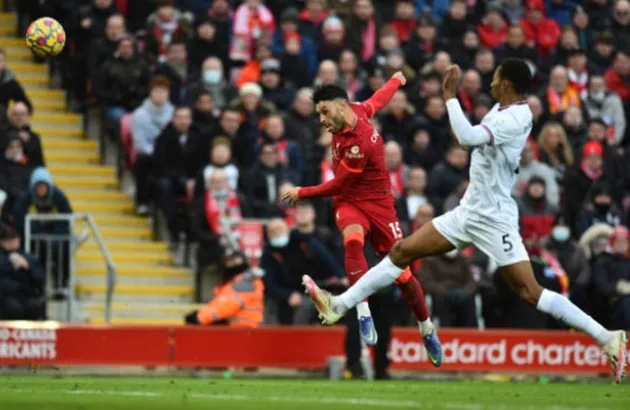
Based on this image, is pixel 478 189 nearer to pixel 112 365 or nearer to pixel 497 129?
pixel 497 129

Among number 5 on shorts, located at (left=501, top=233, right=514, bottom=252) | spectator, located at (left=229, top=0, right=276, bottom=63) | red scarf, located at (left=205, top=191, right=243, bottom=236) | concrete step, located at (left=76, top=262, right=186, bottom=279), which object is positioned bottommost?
concrete step, located at (left=76, top=262, right=186, bottom=279)

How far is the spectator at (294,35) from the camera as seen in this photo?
80.9 ft

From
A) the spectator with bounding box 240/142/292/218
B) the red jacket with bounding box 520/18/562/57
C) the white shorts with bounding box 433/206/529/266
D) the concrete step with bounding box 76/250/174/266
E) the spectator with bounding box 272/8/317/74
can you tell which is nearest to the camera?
the white shorts with bounding box 433/206/529/266

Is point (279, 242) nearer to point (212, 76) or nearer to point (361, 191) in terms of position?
point (212, 76)

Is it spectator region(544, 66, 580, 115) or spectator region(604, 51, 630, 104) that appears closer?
spectator region(544, 66, 580, 115)

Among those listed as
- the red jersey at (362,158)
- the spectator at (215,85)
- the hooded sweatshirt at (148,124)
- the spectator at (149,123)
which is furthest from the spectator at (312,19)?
the red jersey at (362,158)

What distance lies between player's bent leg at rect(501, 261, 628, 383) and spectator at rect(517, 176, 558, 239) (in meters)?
8.35

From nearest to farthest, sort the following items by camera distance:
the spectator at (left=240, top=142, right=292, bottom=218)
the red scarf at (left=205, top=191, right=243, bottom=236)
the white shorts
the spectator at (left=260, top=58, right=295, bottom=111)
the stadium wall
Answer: the white shorts
the stadium wall
the red scarf at (left=205, top=191, right=243, bottom=236)
the spectator at (left=240, top=142, right=292, bottom=218)
the spectator at (left=260, top=58, right=295, bottom=111)

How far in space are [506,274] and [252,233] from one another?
828cm

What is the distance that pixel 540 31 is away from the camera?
91.4 ft

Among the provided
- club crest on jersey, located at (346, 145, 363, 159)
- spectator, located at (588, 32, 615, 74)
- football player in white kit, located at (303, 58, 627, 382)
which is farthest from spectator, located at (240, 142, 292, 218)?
football player in white kit, located at (303, 58, 627, 382)

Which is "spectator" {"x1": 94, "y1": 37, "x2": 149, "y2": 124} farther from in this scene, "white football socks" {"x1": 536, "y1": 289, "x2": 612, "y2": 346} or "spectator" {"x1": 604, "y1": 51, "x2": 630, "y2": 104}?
"white football socks" {"x1": 536, "y1": 289, "x2": 612, "y2": 346}

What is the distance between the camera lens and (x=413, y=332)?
19531 mm

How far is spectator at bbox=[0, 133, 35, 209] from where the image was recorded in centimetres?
2092
